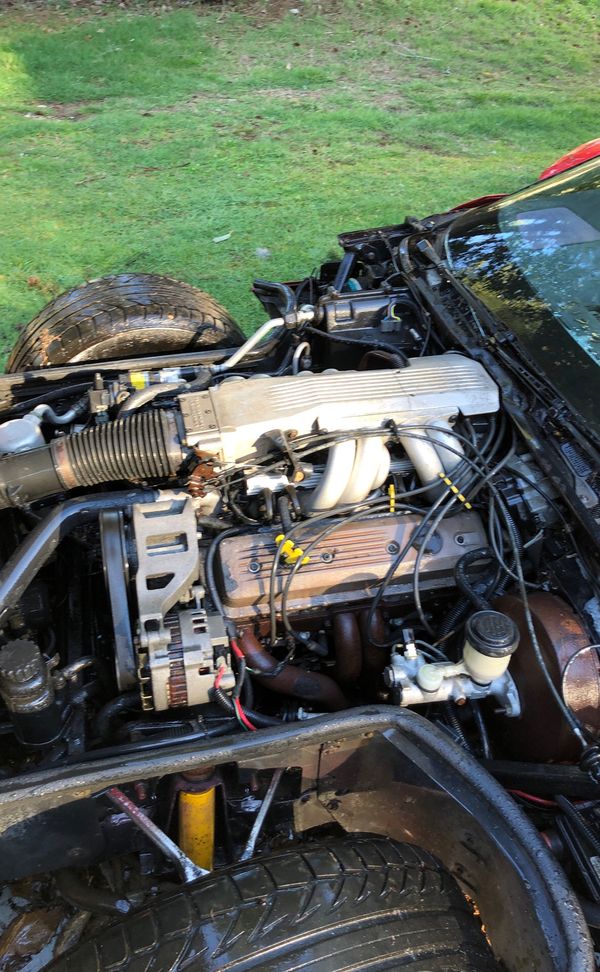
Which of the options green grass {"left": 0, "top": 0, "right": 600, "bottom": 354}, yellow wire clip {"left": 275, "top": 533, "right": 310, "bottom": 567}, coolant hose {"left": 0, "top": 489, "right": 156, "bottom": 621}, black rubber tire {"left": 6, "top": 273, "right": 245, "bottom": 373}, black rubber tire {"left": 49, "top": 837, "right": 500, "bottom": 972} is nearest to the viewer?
black rubber tire {"left": 49, "top": 837, "right": 500, "bottom": 972}

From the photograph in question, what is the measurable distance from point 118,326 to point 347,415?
1.22 meters

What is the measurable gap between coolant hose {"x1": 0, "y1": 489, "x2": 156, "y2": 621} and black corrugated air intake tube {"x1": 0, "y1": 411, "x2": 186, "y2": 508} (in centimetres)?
6

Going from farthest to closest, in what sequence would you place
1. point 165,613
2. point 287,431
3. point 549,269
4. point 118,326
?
point 118,326 → point 549,269 → point 287,431 → point 165,613

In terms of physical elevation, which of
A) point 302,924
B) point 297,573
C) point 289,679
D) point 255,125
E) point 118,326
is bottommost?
point 289,679

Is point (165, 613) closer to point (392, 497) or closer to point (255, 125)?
point (392, 497)

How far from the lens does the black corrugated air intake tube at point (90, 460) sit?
1.95 meters

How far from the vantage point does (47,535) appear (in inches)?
73.9

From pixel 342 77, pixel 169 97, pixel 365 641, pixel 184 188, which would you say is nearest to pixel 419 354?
pixel 365 641

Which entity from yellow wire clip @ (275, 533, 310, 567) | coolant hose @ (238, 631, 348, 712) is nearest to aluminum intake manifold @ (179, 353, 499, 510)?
yellow wire clip @ (275, 533, 310, 567)

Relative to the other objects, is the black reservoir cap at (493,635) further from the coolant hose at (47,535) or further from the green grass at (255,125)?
the green grass at (255,125)

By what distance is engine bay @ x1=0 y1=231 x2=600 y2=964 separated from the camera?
67.6 inches

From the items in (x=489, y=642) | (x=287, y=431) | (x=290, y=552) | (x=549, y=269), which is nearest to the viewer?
(x=489, y=642)

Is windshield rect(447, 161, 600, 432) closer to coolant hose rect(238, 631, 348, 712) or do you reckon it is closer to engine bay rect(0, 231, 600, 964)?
engine bay rect(0, 231, 600, 964)

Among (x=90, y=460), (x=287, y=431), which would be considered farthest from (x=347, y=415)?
(x=90, y=460)
